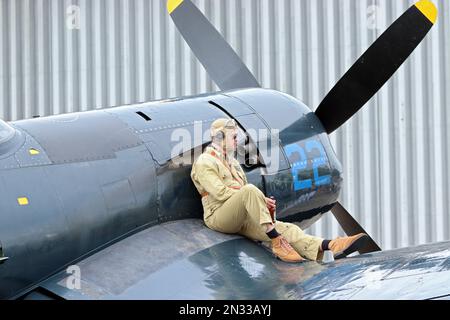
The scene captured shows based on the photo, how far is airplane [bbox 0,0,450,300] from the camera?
16.5 ft

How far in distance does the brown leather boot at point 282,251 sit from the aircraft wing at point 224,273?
6cm

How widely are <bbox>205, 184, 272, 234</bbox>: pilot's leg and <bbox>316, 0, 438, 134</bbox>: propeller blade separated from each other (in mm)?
1940

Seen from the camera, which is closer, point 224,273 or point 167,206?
point 224,273

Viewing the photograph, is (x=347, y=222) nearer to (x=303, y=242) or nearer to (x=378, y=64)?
(x=378, y=64)

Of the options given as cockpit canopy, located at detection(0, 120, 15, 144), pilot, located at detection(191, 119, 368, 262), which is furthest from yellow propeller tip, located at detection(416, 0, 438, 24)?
cockpit canopy, located at detection(0, 120, 15, 144)

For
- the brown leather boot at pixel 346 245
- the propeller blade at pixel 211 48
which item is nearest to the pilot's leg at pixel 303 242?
the brown leather boot at pixel 346 245

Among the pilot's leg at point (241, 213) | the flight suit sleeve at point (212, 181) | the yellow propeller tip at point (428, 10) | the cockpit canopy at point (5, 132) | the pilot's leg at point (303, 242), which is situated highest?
the yellow propeller tip at point (428, 10)

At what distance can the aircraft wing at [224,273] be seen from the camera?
474cm

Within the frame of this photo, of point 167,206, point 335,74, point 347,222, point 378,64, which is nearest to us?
point 167,206

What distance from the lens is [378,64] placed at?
294 inches

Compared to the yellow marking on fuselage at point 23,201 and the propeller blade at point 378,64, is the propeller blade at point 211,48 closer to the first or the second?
the propeller blade at point 378,64

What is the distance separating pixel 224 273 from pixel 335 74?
702cm

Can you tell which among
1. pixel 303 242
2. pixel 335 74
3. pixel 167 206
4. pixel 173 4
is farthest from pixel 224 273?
pixel 335 74

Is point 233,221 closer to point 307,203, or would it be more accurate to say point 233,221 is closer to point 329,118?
point 307,203
